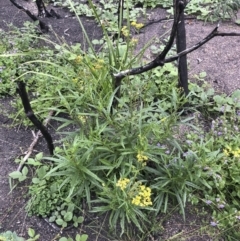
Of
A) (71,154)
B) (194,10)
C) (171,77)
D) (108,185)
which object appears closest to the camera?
(71,154)

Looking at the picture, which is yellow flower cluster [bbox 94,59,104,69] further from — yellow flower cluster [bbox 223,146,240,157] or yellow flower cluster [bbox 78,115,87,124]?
yellow flower cluster [bbox 223,146,240,157]

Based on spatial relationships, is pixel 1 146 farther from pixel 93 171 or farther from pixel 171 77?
pixel 171 77

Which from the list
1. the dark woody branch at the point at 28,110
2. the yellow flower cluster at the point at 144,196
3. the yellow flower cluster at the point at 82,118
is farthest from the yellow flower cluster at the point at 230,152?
the dark woody branch at the point at 28,110

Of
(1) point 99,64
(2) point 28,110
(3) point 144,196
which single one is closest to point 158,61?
(1) point 99,64

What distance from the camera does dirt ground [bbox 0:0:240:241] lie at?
2.14m

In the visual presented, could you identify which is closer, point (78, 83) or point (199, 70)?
point (78, 83)

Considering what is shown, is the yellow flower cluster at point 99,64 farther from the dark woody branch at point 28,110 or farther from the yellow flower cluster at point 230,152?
the yellow flower cluster at point 230,152

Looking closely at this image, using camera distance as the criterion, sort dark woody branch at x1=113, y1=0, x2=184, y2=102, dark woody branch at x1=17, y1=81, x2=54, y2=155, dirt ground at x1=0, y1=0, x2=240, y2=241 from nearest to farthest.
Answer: dark woody branch at x1=113, y1=0, x2=184, y2=102 < dark woody branch at x1=17, y1=81, x2=54, y2=155 < dirt ground at x1=0, y1=0, x2=240, y2=241

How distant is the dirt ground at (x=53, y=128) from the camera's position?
2137mm

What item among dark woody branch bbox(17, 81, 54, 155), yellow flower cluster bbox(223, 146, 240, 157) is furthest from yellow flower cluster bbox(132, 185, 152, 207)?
dark woody branch bbox(17, 81, 54, 155)

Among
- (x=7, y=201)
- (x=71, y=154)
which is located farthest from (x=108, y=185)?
(x=7, y=201)

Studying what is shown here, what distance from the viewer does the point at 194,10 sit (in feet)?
11.9

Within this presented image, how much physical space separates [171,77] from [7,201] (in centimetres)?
141

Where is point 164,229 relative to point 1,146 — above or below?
below
